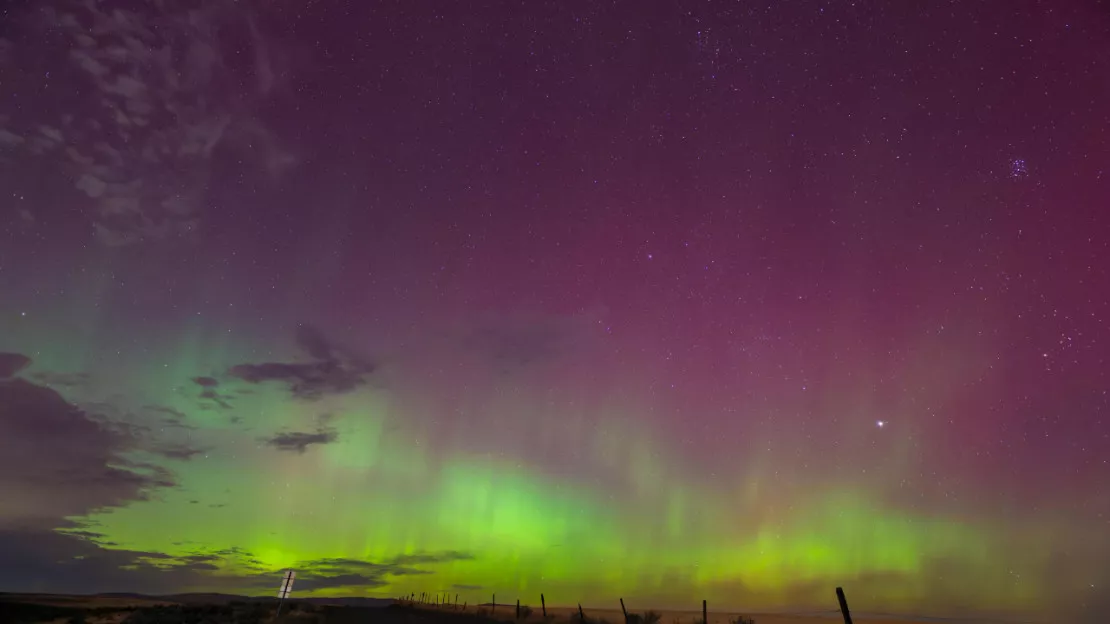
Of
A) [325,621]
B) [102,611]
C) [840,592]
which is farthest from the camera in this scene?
[102,611]

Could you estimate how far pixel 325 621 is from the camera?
43.3 meters

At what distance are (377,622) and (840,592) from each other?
33917 millimetres

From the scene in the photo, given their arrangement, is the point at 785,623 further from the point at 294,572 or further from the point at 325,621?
the point at 294,572

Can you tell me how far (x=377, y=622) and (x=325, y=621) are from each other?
3.44 m

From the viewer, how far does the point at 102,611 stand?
56625 millimetres

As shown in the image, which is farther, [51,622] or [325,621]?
[51,622]

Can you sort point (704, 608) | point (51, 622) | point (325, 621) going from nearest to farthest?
point (704, 608) < point (325, 621) < point (51, 622)

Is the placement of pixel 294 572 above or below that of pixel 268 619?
above

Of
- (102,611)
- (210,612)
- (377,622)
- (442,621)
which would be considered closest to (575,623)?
(442,621)

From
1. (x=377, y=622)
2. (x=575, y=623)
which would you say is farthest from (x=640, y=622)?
(x=377, y=622)

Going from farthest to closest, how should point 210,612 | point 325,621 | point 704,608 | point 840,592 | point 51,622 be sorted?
point 210,612, point 51,622, point 325,621, point 704,608, point 840,592

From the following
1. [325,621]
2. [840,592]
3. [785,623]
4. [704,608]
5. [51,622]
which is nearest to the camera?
[840,592]

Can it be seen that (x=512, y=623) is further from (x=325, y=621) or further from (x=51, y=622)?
(x=51, y=622)

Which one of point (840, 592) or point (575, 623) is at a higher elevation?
point (840, 592)
